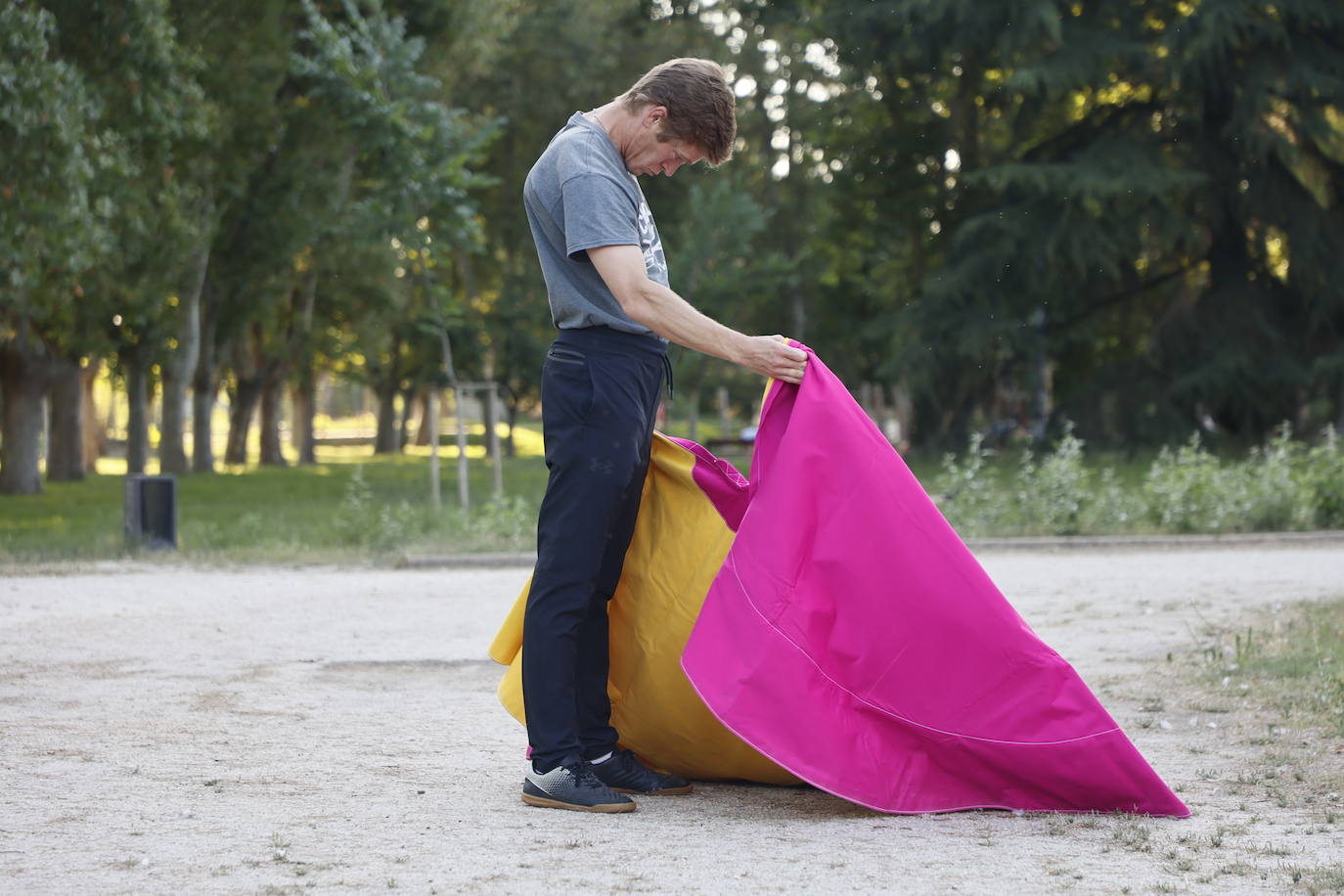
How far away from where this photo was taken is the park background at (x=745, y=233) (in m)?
15.3

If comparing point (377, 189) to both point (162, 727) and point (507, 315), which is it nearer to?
point (507, 315)

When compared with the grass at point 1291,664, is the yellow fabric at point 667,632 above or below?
above

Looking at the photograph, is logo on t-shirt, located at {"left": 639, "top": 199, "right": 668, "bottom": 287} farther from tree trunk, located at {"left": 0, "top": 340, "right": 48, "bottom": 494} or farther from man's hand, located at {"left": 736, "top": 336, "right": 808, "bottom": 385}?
tree trunk, located at {"left": 0, "top": 340, "right": 48, "bottom": 494}

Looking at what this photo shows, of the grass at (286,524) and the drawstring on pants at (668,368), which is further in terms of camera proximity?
the grass at (286,524)

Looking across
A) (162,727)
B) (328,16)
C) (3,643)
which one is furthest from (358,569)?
(328,16)

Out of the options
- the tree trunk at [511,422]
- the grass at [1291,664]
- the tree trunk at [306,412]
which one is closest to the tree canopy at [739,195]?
the tree trunk at [511,422]

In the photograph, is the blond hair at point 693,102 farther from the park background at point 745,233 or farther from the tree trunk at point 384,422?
the tree trunk at point 384,422

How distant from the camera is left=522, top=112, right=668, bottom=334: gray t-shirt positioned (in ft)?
14.2

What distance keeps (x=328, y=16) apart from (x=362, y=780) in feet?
68.2

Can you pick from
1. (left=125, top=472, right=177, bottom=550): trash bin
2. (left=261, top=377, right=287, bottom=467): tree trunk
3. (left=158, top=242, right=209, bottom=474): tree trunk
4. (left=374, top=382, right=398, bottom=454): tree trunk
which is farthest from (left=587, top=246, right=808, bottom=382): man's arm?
(left=374, top=382, right=398, bottom=454): tree trunk

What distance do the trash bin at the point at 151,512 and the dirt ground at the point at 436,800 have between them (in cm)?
474

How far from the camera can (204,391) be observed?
3500cm

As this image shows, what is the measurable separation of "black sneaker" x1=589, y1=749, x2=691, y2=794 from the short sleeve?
4.85 feet

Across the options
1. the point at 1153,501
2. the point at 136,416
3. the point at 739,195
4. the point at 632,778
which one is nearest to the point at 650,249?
the point at 632,778
